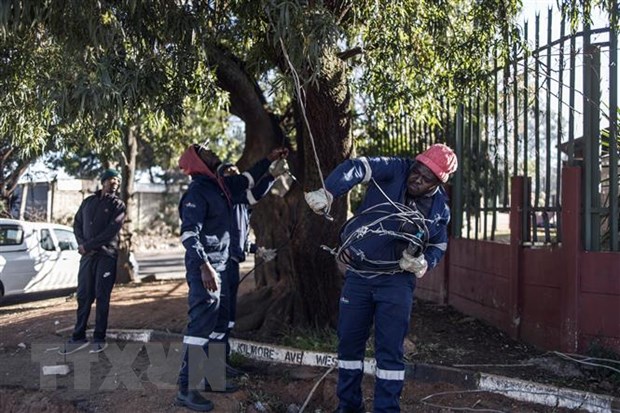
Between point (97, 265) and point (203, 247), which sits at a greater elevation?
point (203, 247)

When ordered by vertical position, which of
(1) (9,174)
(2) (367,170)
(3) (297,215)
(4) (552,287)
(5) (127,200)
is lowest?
(4) (552,287)

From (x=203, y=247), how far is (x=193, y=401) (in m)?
1.19

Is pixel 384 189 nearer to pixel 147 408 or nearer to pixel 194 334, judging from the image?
pixel 194 334

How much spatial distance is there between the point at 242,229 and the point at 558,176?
10.8 ft

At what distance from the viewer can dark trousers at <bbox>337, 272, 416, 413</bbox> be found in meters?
4.24

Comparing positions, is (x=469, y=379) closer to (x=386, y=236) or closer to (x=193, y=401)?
(x=386, y=236)

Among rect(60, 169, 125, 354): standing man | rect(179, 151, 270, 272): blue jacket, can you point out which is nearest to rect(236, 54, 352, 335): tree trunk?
rect(179, 151, 270, 272): blue jacket

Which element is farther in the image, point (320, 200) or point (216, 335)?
point (216, 335)

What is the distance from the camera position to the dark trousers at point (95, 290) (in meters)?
6.41

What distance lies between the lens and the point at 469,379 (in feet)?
17.3

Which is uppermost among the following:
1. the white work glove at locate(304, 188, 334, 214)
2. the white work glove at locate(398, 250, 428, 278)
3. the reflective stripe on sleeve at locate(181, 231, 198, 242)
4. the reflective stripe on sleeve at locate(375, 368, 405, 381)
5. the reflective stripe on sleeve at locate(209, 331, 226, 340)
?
the white work glove at locate(304, 188, 334, 214)

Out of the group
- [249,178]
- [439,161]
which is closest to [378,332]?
[439,161]

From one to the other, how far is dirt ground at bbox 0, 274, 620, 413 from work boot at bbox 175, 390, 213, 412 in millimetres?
68

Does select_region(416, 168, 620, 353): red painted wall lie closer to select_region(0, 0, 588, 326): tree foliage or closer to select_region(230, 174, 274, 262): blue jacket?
select_region(0, 0, 588, 326): tree foliage
